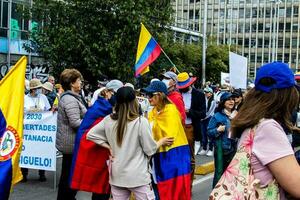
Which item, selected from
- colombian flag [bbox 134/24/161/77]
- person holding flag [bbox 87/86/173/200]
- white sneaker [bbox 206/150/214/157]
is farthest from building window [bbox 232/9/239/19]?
person holding flag [bbox 87/86/173/200]

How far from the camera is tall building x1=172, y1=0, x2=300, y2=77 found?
103438 mm

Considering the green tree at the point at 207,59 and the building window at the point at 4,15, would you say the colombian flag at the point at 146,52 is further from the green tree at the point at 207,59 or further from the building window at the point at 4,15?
the green tree at the point at 207,59

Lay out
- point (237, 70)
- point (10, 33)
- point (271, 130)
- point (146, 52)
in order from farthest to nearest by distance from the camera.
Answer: point (10, 33) → point (146, 52) → point (237, 70) → point (271, 130)

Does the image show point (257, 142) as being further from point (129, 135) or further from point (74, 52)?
point (74, 52)

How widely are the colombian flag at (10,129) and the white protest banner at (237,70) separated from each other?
6697 millimetres

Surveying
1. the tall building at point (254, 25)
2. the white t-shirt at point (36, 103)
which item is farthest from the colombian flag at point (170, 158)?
the tall building at point (254, 25)

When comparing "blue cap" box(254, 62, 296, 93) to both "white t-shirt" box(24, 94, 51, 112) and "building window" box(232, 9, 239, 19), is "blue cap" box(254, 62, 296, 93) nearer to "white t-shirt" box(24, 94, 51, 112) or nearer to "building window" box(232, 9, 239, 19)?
"white t-shirt" box(24, 94, 51, 112)

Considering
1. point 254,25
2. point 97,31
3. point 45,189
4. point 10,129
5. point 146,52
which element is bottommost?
point 45,189

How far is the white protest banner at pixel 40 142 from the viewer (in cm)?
800

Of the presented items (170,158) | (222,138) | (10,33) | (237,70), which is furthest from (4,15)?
(170,158)

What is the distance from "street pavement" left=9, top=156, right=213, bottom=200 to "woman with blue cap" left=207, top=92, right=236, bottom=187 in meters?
1.17

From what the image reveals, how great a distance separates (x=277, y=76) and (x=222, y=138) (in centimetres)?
415

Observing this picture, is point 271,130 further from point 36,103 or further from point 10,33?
point 10,33

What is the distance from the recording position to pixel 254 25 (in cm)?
10794
